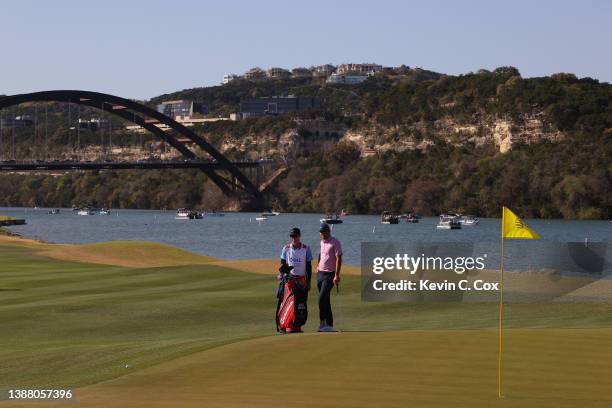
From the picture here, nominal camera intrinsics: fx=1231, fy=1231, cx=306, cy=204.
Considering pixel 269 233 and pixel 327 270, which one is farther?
pixel 269 233

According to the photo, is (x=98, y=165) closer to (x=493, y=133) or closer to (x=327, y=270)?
(x=493, y=133)

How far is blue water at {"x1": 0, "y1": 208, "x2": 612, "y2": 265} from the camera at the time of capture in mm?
100062

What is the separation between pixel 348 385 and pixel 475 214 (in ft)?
482

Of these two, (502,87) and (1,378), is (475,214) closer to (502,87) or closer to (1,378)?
(502,87)

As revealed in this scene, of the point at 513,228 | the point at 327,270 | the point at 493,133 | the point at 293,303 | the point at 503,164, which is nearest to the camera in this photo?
the point at 513,228

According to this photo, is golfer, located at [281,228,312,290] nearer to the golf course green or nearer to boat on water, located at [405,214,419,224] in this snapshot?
the golf course green

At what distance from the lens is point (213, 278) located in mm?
36719

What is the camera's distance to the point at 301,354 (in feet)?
55.3

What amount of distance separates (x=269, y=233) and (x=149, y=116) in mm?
61354

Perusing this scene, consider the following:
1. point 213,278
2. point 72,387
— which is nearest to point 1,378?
point 72,387

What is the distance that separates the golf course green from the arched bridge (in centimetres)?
13981

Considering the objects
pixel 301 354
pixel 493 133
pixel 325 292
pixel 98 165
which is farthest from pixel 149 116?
pixel 301 354

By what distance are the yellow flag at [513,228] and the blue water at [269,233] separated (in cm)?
6137

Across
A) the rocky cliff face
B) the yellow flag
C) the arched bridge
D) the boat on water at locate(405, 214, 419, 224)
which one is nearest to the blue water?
the boat on water at locate(405, 214, 419, 224)
